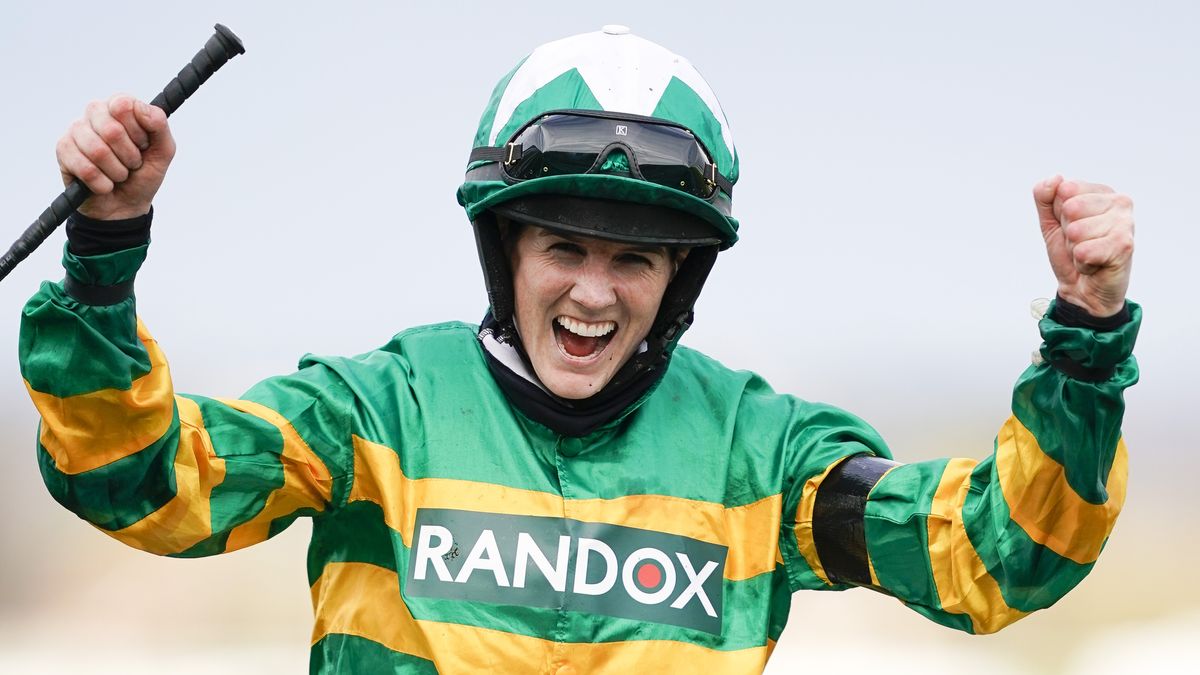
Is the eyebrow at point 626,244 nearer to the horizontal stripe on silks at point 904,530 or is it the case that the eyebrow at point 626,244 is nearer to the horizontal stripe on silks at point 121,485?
the horizontal stripe on silks at point 904,530

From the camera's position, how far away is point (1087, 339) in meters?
3.09

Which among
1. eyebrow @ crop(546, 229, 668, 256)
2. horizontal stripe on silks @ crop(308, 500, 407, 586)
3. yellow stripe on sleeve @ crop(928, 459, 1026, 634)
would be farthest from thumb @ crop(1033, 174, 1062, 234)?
horizontal stripe on silks @ crop(308, 500, 407, 586)

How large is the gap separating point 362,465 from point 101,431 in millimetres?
638

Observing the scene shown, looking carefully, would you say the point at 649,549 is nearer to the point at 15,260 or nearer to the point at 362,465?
the point at 362,465

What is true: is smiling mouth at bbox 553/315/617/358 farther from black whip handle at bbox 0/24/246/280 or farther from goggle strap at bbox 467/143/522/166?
black whip handle at bbox 0/24/246/280

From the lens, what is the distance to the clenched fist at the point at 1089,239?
302 centimetres

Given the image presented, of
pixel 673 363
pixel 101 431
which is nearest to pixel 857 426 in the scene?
pixel 673 363

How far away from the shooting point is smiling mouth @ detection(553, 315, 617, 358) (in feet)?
12.2

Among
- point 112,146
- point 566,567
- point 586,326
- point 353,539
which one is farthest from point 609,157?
point 112,146

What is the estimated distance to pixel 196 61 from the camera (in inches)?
117

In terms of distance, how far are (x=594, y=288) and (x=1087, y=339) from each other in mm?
1070

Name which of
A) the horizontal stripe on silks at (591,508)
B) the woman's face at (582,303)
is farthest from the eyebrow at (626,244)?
the horizontal stripe on silks at (591,508)

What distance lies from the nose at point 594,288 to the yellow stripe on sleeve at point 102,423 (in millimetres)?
933

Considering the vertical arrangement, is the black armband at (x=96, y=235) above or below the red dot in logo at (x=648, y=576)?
above
